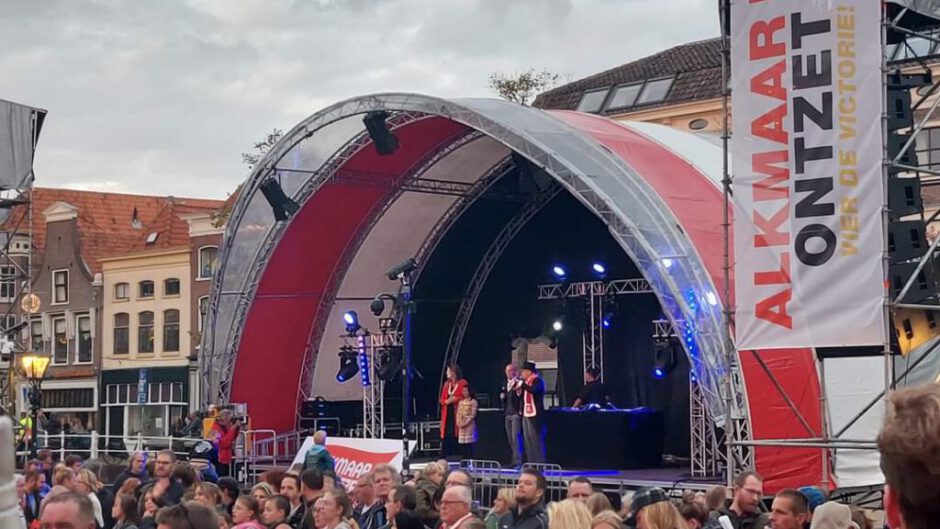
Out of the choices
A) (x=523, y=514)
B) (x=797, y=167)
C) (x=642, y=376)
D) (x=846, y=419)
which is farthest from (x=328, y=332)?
(x=523, y=514)

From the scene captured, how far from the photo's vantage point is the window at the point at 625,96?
124 feet

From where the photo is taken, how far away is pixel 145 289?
39.7 meters

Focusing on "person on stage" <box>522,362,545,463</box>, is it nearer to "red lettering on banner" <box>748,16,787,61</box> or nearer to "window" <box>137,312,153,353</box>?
"red lettering on banner" <box>748,16,787,61</box>

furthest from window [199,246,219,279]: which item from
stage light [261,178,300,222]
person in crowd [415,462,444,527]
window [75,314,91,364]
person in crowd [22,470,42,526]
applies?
person in crowd [415,462,444,527]

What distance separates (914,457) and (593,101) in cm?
3782

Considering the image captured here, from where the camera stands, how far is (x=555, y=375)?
26344 millimetres

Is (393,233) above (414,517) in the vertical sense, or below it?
above

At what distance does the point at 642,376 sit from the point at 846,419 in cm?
672

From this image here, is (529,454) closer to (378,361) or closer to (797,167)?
(378,361)

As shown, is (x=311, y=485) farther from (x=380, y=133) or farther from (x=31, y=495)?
(x=380, y=133)

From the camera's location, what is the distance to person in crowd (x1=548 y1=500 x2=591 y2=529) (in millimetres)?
6648

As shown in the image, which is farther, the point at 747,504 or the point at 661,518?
the point at 747,504

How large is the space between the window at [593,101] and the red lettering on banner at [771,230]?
2704 centimetres

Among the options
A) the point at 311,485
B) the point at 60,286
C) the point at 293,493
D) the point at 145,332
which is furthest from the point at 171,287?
the point at 311,485
